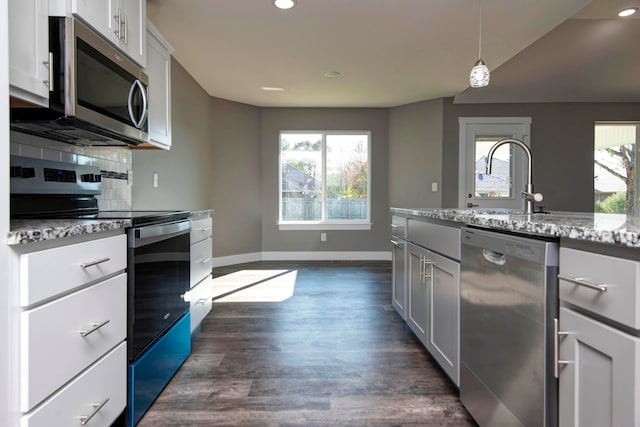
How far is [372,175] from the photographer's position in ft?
18.3

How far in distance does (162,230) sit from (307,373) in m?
1.08

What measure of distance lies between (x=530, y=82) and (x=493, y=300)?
4.09 meters

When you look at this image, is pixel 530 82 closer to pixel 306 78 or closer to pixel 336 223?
pixel 306 78

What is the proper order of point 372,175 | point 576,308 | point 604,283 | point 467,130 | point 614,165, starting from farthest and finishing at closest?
1. point 372,175
2. point 614,165
3. point 467,130
4. point 576,308
5. point 604,283

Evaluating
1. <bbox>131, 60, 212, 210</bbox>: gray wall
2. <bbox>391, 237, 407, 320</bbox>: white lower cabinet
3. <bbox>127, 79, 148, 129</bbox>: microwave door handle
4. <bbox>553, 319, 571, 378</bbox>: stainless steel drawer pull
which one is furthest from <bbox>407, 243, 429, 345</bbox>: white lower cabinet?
<bbox>131, 60, 212, 210</bbox>: gray wall

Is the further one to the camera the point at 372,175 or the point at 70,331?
the point at 372,175

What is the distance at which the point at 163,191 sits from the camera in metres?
3.25

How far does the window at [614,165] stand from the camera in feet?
17.2

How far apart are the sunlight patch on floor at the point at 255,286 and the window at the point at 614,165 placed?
4736 mm

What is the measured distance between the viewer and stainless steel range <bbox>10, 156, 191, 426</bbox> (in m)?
1.42

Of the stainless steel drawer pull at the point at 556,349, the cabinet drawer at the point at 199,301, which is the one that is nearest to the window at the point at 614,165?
the stainless steel drawer pull at the point at 556,349

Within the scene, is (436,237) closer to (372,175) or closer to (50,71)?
(50,71)

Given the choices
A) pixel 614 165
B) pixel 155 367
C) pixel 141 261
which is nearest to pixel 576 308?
pixel 141 261

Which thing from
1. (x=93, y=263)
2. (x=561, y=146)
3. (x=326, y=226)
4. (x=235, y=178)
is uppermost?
(x=561, y=146)
